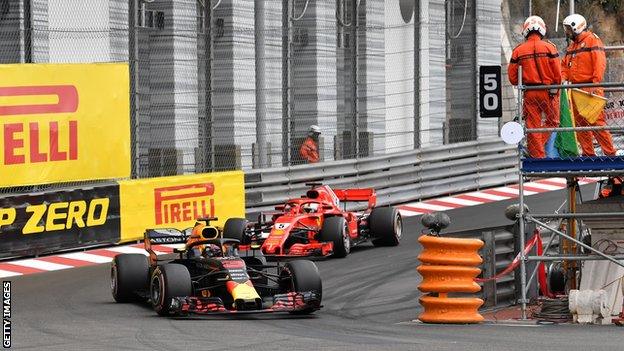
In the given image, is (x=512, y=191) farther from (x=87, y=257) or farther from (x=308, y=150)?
(x=87, y=257)

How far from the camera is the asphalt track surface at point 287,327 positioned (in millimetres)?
13180

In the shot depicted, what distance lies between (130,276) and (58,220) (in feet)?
15.2

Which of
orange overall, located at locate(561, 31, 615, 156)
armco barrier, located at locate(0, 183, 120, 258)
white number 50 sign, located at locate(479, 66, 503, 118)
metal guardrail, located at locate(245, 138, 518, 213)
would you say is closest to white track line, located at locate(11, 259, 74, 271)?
armco barrier, located at locate(0, 183, 120, 258)

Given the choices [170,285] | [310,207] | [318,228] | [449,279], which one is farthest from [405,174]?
[170,285]

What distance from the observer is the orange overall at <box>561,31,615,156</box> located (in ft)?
52.3

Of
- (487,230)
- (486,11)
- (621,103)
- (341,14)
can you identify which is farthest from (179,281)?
(486,11)

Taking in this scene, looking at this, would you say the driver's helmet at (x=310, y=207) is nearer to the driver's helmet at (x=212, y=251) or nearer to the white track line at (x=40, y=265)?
the white track line at (x=40, y=265)

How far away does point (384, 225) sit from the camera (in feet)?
69.2

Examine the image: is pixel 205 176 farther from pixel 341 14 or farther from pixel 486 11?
pixel 486 11

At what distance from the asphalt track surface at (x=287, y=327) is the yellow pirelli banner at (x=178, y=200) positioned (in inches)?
97.1

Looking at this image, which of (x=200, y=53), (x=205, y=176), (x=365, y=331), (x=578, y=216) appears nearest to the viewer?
(x=365, y=331)

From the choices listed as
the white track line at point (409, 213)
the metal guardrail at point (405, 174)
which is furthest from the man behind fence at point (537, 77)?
the white track line at point (409, 213)

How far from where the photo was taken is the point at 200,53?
2694 cm

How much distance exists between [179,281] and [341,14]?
14.1 m
